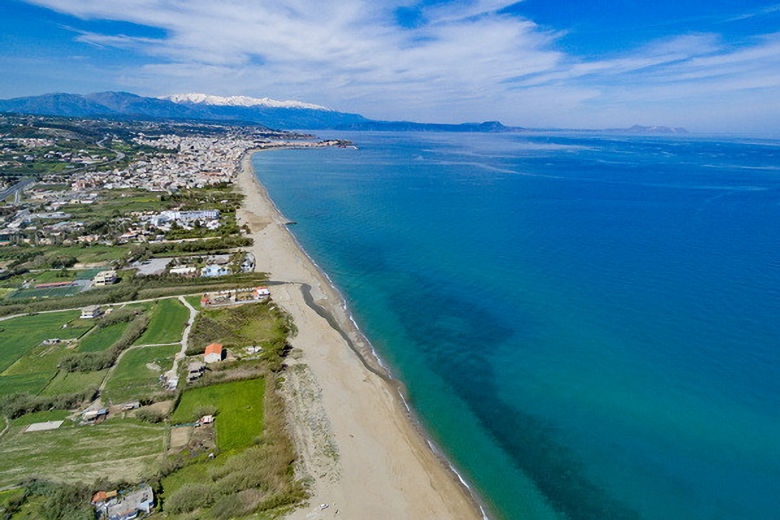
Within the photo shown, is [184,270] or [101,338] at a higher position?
[184,270]

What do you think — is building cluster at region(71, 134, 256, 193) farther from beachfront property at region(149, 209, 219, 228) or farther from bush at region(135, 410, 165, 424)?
bush at region(135, 410, 165, 424)

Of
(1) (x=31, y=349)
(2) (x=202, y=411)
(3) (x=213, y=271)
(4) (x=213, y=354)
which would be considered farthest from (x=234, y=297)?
(2) (x=202, y=411)

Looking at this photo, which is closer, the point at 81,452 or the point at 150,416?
the point at 81,452

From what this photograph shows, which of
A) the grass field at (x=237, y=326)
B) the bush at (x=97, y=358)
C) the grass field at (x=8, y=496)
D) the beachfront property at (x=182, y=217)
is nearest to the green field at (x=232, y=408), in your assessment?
the grass field at (x=237, y=326)

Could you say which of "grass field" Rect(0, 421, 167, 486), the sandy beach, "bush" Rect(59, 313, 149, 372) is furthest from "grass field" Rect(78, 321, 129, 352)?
the sandy beach

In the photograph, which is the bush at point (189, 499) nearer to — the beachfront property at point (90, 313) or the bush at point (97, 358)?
the bush at point (97, 358)

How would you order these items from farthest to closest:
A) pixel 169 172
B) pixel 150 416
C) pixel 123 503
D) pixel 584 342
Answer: pixel 169 172
pixel 584 342
pixel 150 416
pixel 123 503

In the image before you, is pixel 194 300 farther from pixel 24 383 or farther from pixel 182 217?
pixel 182 217
